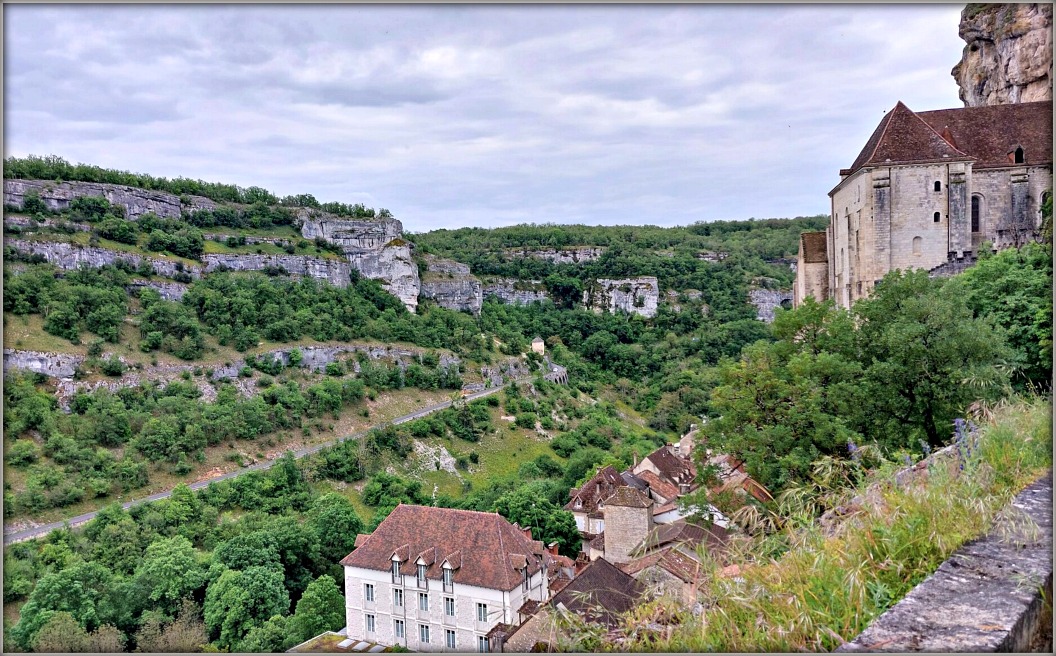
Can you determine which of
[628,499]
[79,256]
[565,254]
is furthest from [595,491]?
[565,254]

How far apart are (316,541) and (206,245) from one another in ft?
130

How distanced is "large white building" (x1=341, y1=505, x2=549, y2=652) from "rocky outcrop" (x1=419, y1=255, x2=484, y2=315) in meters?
48.4

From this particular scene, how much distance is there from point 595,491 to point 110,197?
49421 mm

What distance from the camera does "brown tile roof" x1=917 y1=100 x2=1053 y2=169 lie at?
851 inches

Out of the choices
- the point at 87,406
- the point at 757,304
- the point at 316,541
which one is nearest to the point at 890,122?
the point at 316,541

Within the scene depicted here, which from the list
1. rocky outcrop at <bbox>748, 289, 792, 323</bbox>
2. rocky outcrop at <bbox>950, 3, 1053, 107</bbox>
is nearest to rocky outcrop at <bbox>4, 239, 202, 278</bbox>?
rocky outcrop at <bbox>950, 3, 1053, 107</bbox>

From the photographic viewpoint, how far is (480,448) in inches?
1729

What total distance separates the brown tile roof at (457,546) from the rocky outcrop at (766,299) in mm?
62920

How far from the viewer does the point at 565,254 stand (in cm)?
9156

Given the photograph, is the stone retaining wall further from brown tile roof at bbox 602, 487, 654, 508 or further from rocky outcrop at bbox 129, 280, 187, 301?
rocky outcrop at bbox 129, 280, 187, 301

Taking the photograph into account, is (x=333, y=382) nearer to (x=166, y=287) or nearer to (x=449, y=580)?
(x=166, y=287)

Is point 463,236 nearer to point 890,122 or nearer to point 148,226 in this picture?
point 148,226

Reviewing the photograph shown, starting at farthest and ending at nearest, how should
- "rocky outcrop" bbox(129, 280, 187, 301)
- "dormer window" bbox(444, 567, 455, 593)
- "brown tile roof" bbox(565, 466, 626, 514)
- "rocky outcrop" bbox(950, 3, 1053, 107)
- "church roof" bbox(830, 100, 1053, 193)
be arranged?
1. "rocky outcrop" bbox(129, 280, 187, 301)
2. "rocky outcrop" bbox(950, 3, 1053, 107)
3. "brown tile roof" bbox(565, 466, 626, 514)
4. "church roof" bbox(830, 100, 1053, 193)
5. "dormer window" bbox(444, 567, 455, 593)

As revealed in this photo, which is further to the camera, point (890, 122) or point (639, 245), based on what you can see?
point (639, 245)
